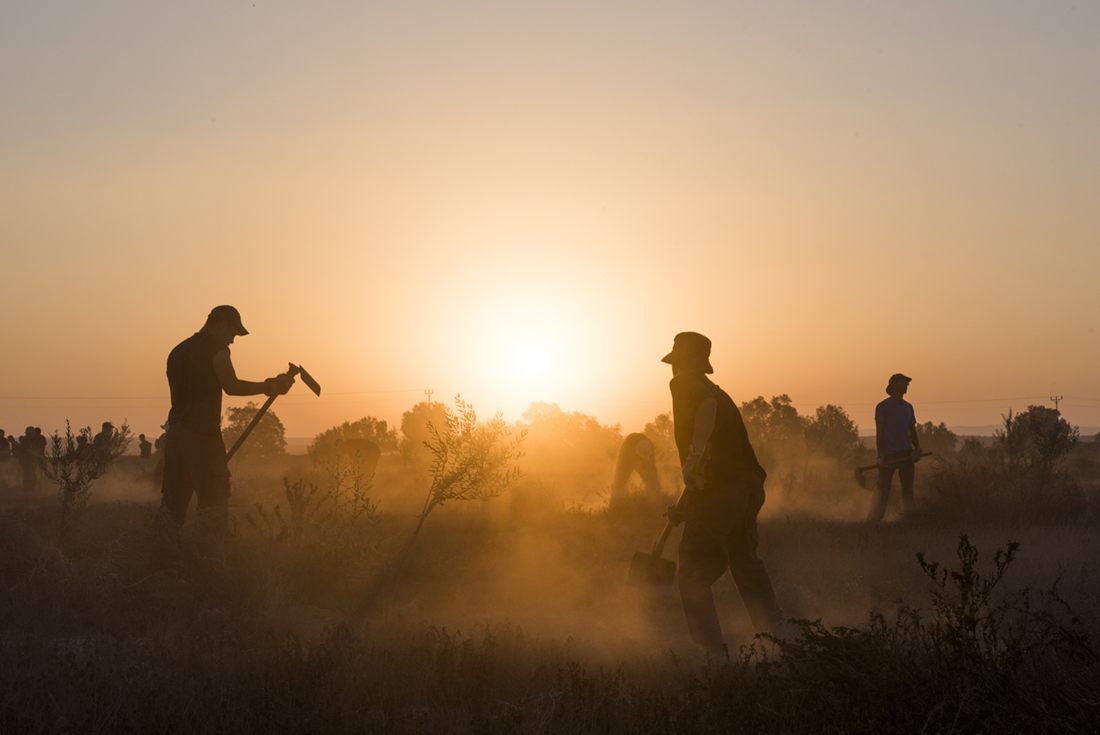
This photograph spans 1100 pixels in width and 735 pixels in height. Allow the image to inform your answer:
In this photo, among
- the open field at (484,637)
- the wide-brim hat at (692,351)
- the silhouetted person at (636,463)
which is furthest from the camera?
the silhouetted person at (636,463)

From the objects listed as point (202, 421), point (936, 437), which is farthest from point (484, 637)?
point (936, 437)

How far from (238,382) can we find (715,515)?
4474 mm

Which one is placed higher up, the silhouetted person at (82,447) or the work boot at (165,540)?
the silhouetted person at (82,447)

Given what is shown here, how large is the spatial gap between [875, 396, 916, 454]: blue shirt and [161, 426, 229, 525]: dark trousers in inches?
361

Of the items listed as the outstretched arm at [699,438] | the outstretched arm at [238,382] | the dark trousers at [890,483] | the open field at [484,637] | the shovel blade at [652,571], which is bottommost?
the open field at [484,637]

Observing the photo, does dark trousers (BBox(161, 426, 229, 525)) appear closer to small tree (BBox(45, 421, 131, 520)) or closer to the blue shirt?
small tree (BBox(45, 421, 131, 520))

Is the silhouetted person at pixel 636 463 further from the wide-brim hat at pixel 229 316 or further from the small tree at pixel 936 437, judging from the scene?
the small tree at pixel 936 437

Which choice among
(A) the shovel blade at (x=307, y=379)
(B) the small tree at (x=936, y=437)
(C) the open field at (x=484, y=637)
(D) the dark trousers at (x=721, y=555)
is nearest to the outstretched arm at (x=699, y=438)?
(D) the dark trousers at (x=721, y=555)

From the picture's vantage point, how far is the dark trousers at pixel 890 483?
14.9 m

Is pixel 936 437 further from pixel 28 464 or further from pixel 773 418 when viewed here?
pixel 28 464

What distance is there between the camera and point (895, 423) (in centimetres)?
1522

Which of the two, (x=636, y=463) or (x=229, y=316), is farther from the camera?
(x=636, y=463)

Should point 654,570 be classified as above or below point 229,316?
below

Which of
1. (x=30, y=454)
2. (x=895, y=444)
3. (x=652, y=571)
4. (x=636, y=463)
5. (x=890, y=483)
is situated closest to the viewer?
(x=652, y=571)
